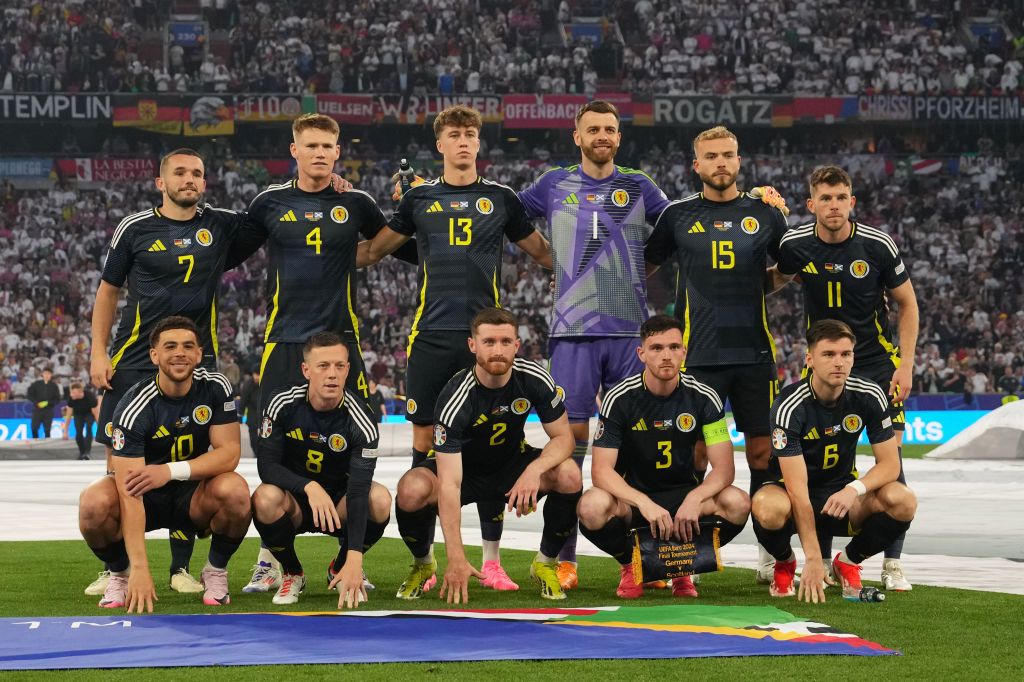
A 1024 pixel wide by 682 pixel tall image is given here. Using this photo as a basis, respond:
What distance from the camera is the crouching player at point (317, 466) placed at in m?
6.54

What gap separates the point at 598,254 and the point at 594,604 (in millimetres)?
2193

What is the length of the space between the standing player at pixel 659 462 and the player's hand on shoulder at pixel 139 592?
222 centimetres

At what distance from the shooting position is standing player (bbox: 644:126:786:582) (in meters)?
7.40

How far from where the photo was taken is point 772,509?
6684 millimetres

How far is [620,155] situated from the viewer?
116ft

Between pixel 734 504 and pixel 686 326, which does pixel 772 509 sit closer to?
pixel 734 504

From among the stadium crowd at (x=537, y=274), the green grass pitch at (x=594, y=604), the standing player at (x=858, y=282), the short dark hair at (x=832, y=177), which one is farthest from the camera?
the stadium crowd at (x=537, y=274)

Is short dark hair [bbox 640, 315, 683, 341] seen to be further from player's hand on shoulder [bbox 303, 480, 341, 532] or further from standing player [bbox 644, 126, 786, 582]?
player's hand on shoulder [bbox 303, 480, 341, 532]

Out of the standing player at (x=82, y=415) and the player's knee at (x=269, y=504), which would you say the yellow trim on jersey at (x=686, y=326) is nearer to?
the player's knee at (x=269, y=504)

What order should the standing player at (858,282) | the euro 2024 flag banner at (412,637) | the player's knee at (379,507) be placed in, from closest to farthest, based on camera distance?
the euro 2024 flag banner at (412,637) → the player's knee at (379,507) → the standing player at (858,282)

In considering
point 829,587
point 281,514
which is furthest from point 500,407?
point 829,587

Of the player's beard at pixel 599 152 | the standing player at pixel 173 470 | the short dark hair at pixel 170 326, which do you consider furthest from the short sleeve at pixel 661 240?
the short dark hair at pixel 170 326

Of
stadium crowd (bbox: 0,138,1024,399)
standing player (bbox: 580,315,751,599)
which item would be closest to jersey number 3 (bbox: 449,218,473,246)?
standing player (bbox: 580,315,751,599)

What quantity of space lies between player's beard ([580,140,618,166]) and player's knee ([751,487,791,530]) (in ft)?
7.18
